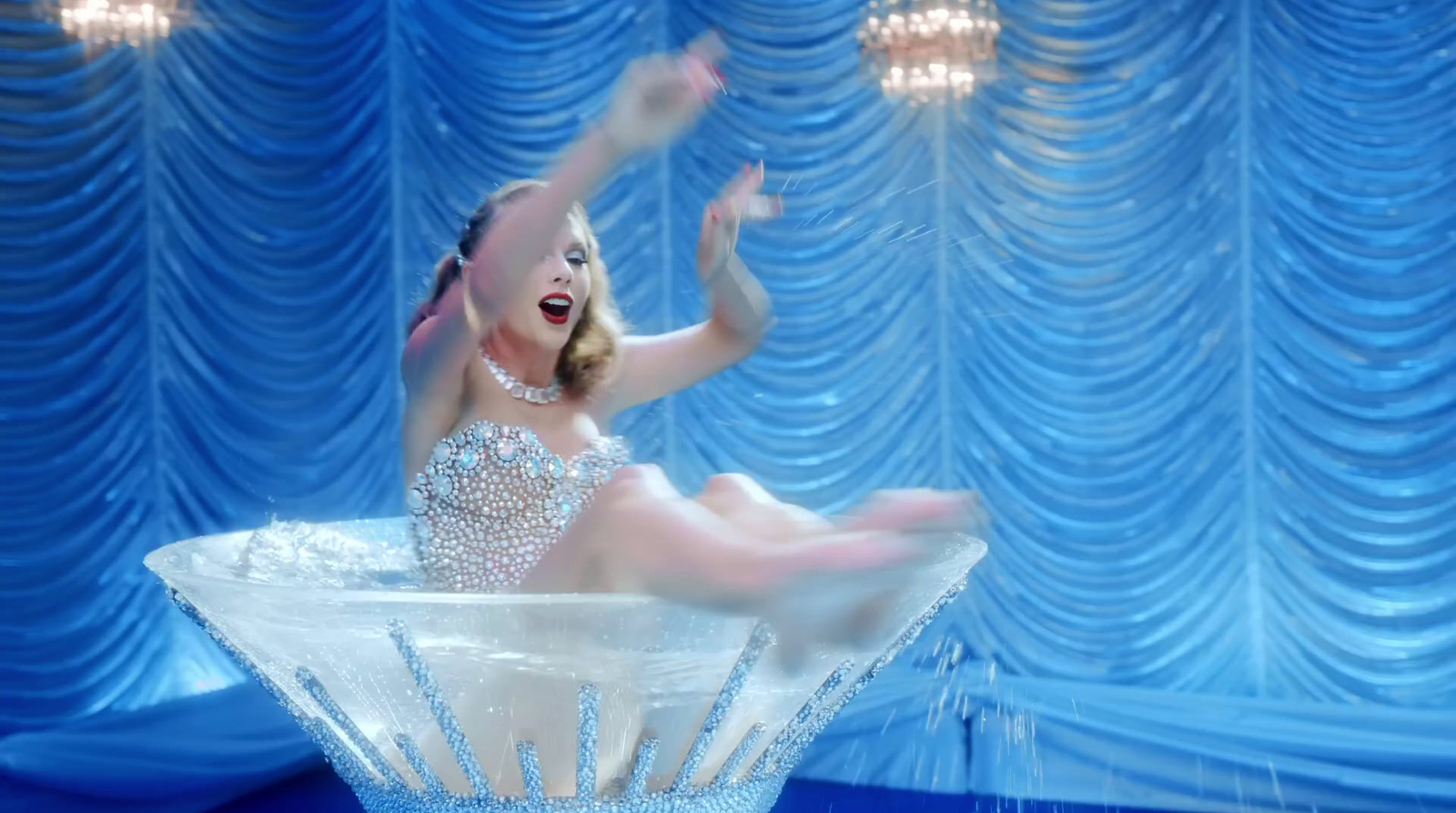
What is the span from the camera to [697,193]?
15.1 feet

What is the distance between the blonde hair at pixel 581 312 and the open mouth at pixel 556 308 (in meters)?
0.11

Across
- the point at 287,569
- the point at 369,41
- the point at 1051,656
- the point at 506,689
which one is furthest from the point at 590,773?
the point at 369,41

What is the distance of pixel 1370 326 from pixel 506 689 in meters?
3.41

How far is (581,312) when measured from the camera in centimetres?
209

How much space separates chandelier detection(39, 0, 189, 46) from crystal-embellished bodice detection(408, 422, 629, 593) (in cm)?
264

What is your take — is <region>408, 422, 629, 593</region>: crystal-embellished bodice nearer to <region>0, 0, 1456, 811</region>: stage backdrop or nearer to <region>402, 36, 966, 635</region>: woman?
<region>402, 36, 966, 635</region>: woman

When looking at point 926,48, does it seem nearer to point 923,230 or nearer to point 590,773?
point 923,230

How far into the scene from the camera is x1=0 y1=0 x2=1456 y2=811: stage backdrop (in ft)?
12.5

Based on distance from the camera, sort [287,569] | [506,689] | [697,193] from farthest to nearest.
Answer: [697,193]
[287,569]
[506,689]

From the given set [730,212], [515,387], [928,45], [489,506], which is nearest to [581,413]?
[515,387]

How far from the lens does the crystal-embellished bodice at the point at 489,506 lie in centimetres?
186

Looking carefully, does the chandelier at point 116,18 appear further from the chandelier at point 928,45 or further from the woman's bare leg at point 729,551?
the woman's bare leg at point 729,551

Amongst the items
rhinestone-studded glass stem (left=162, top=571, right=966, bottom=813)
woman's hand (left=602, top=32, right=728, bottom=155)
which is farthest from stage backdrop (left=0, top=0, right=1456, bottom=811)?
woman's hand (left=602, top=32, right=728, bottom=155)

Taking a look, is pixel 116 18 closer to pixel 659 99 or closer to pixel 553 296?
pixel 553 296
